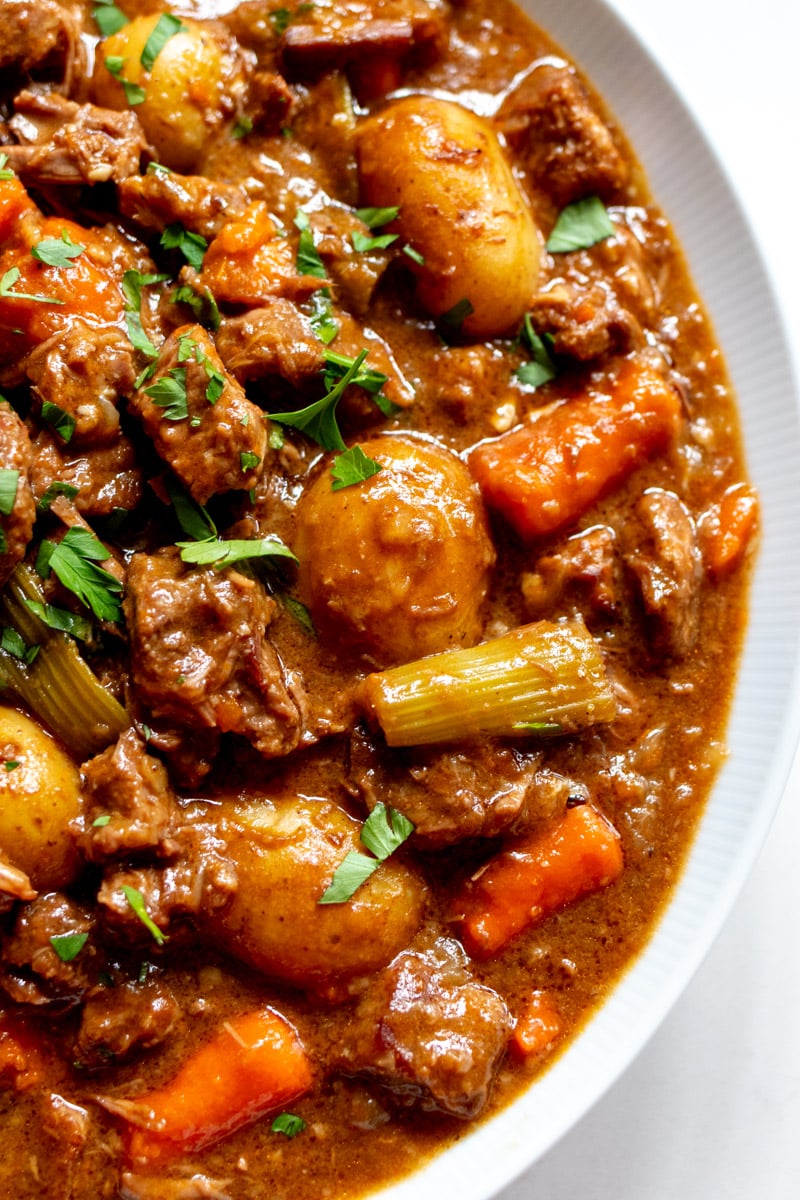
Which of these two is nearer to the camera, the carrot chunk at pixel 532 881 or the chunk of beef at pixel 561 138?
the carrot chunk at pixel 532 881

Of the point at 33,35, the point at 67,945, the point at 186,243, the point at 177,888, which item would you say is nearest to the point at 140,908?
the point at 177,888

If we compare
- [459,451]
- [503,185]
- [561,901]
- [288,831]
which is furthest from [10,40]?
[561,901]

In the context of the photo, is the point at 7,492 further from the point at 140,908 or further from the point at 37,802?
the point at 140,908

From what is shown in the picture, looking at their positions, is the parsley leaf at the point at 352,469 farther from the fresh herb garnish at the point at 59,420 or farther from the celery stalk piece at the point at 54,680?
the celery stalk piece at the point at 54,680

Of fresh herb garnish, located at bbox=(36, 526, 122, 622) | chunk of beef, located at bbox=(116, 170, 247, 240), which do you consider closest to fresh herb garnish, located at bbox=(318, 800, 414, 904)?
fresh herb garnish, located at bbox=(36, 526, 122, 622)

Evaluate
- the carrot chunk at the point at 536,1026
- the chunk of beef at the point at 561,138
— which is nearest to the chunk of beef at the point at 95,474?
the chunk of beef at the point at 561,138

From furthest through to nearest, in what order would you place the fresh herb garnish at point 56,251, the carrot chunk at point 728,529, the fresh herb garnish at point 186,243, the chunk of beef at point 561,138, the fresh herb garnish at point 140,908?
the chunk of beef at point 561,138, the carrot chunk at point 728,529, the fresh herb garnish at point 186,243, the fresh herb garnish at point 56,251, the fresh herb garnish at point 140,908
